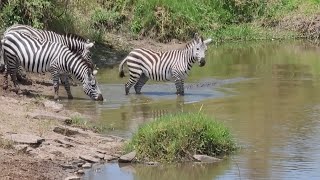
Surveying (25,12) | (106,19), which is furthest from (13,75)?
(106,19)

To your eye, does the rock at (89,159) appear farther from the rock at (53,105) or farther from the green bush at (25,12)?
the green bush at (25,12)

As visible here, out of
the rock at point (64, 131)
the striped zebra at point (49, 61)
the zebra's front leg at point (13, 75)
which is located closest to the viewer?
the rock at point (64, 131)

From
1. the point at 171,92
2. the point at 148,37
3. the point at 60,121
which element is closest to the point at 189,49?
the point at 171,92

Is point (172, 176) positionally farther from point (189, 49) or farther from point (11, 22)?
point (11, 22)

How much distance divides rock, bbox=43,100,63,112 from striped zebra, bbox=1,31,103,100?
1078 millimetres

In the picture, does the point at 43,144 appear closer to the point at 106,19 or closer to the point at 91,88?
the point at 91,88

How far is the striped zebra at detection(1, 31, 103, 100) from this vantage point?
16.4m

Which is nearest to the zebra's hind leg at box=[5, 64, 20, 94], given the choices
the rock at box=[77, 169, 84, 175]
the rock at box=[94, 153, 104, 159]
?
the rock at box=[94, 153, 104, 159]

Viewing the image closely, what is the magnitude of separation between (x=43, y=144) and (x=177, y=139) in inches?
72.2

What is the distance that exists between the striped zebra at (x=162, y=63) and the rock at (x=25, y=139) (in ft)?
21.3

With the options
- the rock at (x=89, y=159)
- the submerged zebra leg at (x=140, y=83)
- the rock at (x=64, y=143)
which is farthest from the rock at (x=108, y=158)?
the submerged zebra leg at (x=140, y=83)

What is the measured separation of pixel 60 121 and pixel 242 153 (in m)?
3.16

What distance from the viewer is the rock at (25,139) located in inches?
426

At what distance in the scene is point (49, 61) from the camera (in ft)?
54.2
